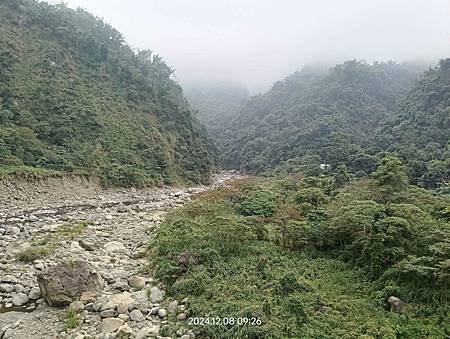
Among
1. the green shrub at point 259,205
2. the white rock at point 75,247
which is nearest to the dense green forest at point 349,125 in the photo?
the green shrub at point 259,205

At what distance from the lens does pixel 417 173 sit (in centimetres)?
3362

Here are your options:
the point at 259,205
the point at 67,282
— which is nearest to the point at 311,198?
the point at 259,205

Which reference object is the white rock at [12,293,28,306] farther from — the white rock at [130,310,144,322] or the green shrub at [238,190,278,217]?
the green shrub at [238,190,278,217]

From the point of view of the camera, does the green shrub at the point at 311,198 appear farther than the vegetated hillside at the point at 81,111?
No

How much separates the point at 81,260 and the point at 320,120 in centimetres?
5858

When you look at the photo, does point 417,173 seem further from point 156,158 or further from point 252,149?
point 252,149

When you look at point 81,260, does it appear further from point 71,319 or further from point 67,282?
point 71,319

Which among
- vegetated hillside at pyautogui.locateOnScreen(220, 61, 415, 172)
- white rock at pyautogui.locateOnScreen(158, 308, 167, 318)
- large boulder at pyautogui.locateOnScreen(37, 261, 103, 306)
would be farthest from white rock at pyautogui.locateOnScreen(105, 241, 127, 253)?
vegetated hillside at pyautogui.locateOnScreen(220, 61, 415, 172)

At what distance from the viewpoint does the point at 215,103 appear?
13500 cm

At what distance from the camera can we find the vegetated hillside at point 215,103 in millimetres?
102869

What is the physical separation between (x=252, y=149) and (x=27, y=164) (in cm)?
4743

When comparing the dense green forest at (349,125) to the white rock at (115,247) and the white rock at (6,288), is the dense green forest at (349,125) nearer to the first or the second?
the white rock at (115,247)

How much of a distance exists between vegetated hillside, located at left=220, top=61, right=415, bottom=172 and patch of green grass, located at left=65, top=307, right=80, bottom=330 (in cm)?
3623

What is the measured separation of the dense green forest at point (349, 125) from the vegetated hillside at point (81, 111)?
15.5 m
